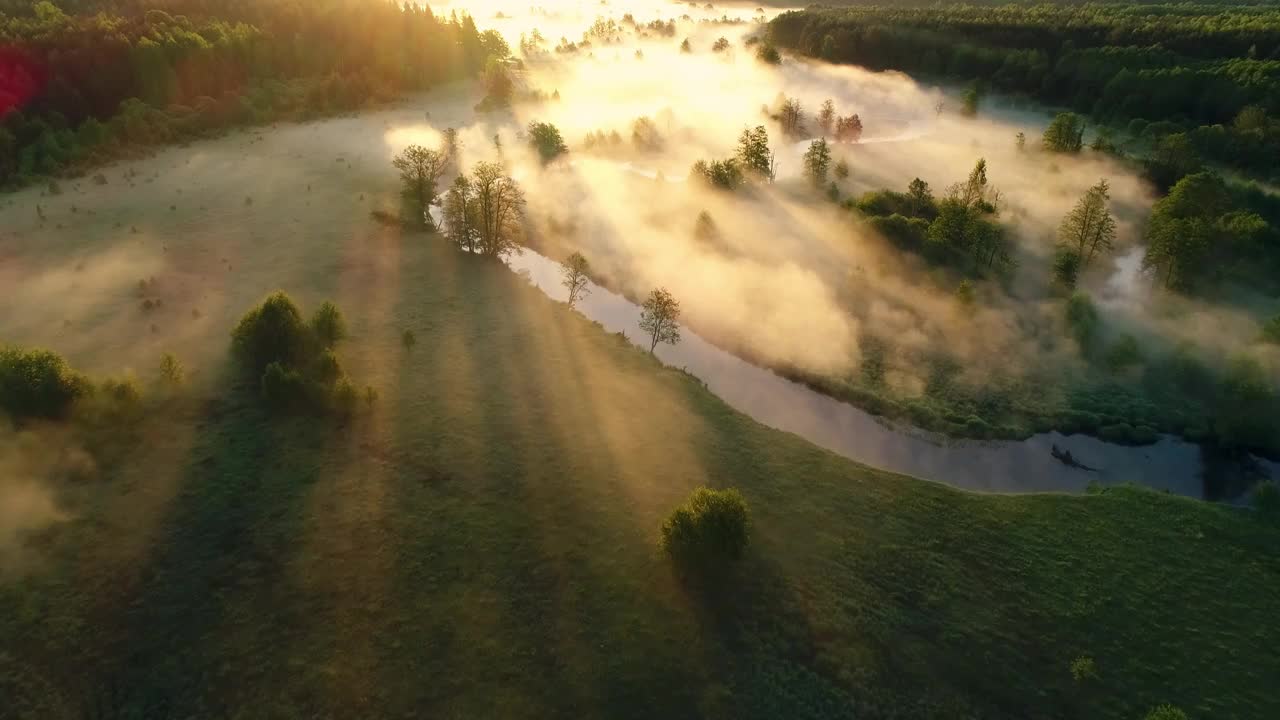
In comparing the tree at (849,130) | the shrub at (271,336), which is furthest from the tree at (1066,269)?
the shrub at (271,336)

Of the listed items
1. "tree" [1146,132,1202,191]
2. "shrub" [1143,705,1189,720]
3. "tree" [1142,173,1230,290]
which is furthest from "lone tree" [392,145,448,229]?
"tree" [1146,132,1202,191]

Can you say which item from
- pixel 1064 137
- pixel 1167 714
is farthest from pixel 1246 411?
pixel 1064 137

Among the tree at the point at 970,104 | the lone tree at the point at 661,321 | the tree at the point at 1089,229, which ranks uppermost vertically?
the tree at the point at 970,104

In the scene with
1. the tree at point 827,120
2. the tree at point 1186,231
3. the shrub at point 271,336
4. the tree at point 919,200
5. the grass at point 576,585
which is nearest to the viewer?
the grass at point 576,585

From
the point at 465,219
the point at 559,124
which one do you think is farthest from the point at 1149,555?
the point at 559,124

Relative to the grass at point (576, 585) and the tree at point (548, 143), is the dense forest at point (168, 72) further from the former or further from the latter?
the grass at point (576, 585)

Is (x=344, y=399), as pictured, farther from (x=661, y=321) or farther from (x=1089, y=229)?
(x=1089, y=229)
